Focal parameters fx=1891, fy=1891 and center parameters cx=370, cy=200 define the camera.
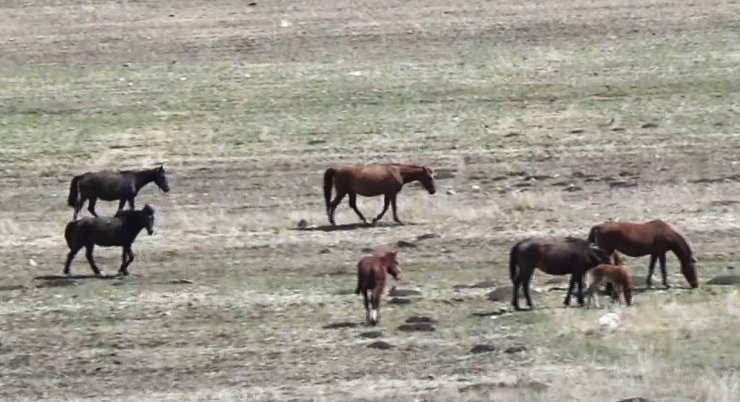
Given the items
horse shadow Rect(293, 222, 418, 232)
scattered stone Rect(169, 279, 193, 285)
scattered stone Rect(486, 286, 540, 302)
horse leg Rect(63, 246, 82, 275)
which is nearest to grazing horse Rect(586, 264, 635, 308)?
scattered stone Rect(486, 286, 540, 302)

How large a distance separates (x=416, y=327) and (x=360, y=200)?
11.7m

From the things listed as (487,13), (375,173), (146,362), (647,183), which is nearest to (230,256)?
(375,173)

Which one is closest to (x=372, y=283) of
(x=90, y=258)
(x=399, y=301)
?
(x=399, y=301)

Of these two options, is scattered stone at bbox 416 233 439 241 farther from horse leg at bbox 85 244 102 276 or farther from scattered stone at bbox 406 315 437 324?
scattered stone at bbox 406 315 437 324

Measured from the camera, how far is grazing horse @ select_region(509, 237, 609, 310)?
65.3ft

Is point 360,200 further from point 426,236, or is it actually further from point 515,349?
point 515,349

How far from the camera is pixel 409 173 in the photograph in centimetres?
2878

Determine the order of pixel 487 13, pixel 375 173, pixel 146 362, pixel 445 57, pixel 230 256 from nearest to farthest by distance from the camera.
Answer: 1. pixel 146 362
2. pixel 230 256
3. pixel 375 173
4. pixel 445 57
5. pixel 487 13

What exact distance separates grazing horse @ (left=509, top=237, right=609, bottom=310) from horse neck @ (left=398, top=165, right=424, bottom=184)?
341 inches

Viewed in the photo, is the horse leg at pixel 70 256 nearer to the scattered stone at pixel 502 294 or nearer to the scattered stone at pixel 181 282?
the scattered stone at pixel 181 282

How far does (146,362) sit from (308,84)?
2196 cm

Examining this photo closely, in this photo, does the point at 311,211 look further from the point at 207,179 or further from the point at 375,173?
the point at 207,179

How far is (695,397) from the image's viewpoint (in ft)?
52.0

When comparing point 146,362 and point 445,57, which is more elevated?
point 445,57
